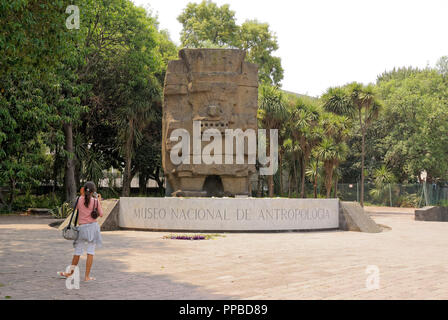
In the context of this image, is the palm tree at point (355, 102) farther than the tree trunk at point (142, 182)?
No

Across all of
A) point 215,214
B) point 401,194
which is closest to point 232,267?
point 215,214

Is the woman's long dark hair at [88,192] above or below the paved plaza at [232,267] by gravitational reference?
above

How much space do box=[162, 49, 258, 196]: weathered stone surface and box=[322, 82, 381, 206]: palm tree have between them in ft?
41.4

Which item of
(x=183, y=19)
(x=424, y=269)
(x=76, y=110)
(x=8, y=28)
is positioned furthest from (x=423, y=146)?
(x=8, y=28)

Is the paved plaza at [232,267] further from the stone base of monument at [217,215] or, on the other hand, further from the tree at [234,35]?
the tree at [234,35]

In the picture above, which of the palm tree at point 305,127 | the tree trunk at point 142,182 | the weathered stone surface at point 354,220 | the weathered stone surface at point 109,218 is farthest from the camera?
the tree trunk at point 142,182

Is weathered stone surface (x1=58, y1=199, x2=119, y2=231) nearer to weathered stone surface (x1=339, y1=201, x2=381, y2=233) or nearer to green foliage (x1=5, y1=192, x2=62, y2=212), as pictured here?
weathered stone surface (x1=339, y1=201, x2=381, y2=233)

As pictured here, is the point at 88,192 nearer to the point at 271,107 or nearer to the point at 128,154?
the point at 128,154

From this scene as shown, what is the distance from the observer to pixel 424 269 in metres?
8.50

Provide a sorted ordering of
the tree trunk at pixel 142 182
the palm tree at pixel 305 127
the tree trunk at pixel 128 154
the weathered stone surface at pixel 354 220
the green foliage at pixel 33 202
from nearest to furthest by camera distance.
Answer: the weathered stone surface at pixel 354 220 → the green foliage at pixel 33 202 → the tree trunk at pixel 128 154 → the palm tree at pixel 305 127 → the tree trunk at pixel 142 182

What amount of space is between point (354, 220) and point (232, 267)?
29.2 ft

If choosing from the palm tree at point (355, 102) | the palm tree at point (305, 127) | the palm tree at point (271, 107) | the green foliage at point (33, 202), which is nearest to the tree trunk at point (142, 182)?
the green foliage at point (33, 202)

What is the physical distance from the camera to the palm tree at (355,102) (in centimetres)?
2889

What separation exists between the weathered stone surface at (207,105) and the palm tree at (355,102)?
41.4ft
